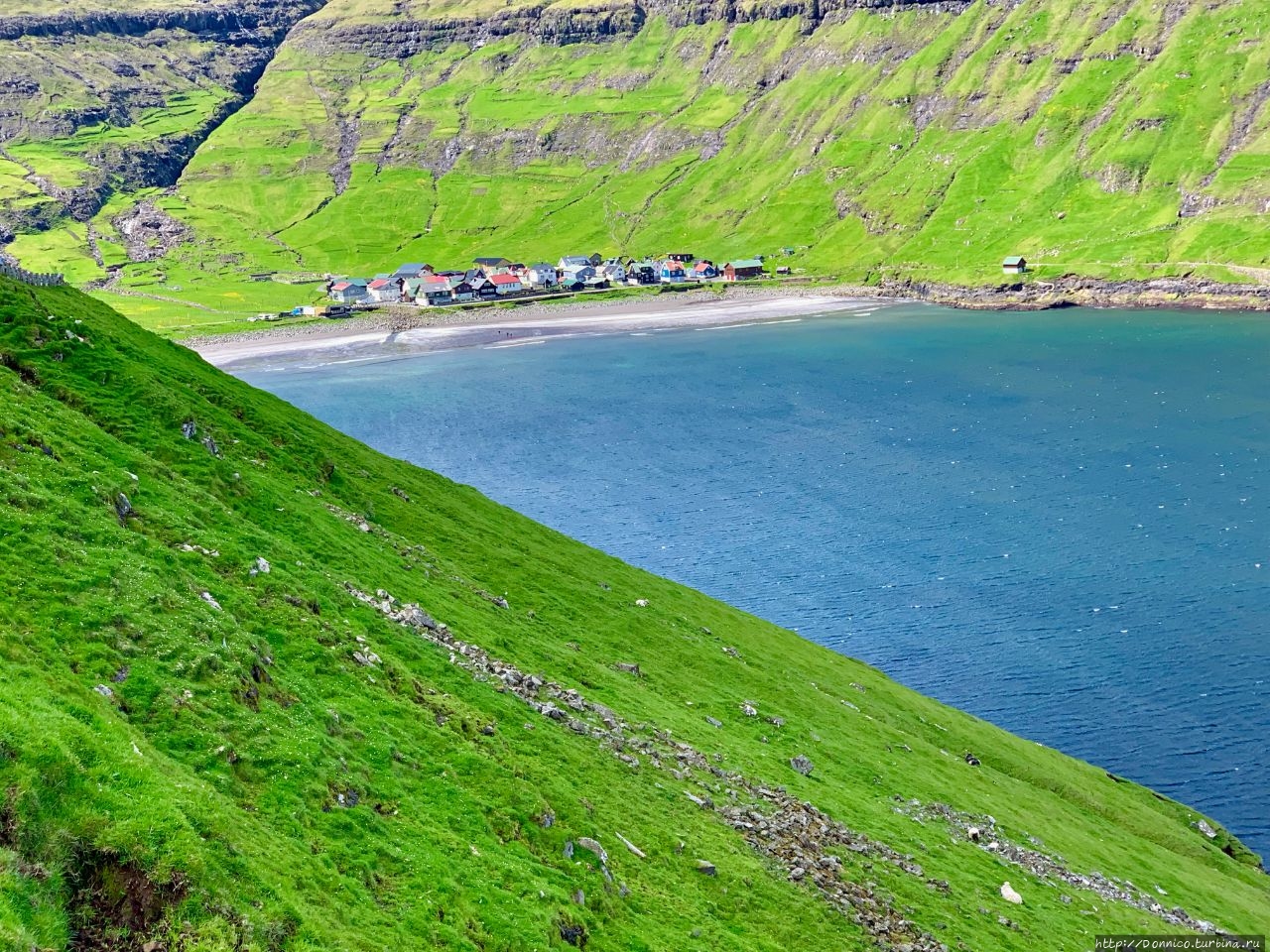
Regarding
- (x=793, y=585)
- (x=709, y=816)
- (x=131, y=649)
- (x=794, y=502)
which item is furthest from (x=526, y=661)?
(x=794, y=502)

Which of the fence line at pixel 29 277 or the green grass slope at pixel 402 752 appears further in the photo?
the fence line at pixel 29 277

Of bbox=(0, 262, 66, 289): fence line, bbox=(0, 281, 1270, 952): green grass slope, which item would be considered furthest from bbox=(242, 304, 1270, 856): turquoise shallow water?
bbox=(0, 262, 66, 289): fence line

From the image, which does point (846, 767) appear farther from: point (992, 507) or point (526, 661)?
point (992, 507)

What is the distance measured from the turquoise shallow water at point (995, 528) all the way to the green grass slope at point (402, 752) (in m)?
14.4

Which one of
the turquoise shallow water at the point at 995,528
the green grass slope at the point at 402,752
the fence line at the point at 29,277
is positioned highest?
the fence line at the point at 29,277

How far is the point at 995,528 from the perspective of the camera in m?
123

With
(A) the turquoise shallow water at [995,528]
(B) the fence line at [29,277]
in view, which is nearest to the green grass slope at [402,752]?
(B) the fence line at [29,277]

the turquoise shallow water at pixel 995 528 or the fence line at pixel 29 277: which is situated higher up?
the fence line at pixel 29 277

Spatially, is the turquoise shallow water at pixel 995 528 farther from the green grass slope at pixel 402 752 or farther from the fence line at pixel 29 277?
the fence line at pixel 29 277

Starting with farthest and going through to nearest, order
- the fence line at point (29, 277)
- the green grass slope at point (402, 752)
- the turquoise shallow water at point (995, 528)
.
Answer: the turquoise shallow water at point (995, 528) < the fence line at point (29, 277) < the green grass slope at point (402, 752)

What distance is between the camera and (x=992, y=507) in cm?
13112

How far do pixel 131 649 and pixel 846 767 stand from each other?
123ft

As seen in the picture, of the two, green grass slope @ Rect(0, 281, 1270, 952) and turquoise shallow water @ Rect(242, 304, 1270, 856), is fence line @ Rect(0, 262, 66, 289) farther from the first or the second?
turquoise shallow water @ Rect(242, 304, 1270, 856)

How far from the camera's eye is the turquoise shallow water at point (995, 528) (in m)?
82.4
